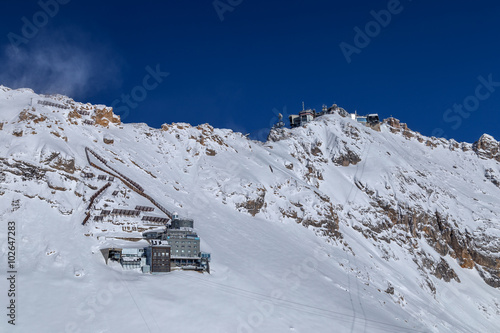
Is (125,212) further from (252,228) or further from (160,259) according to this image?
(252,228)

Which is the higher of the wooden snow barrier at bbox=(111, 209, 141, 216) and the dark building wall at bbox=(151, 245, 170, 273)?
the wooden snow barrier at bbox=(111, 209, 141, 216)

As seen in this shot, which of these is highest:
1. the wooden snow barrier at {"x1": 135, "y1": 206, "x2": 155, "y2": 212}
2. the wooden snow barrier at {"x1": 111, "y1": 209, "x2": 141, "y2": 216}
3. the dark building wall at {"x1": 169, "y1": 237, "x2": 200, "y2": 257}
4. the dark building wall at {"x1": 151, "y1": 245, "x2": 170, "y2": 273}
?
the wooden snow barrier at {"x1": 135, "y1": 206, "x2": 155, "y2": 212}

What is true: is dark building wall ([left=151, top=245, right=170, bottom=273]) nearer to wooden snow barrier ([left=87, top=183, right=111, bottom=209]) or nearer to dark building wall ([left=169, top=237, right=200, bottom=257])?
dark building wall ([left=169, top=237, right=200, bottom=257])

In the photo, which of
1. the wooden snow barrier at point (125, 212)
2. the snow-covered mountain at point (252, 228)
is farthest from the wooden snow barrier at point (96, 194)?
the wooden snow barrier at point (125, 212)

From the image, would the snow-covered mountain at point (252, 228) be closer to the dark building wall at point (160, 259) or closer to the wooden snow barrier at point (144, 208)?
the wooden snow barrier at point (144, 208)

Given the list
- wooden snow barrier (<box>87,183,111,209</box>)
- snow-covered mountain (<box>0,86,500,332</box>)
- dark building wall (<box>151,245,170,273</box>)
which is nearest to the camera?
snow-covered mountain (<box>0,86,500,332</box>)

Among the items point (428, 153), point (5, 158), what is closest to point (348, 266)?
point (5, 158)

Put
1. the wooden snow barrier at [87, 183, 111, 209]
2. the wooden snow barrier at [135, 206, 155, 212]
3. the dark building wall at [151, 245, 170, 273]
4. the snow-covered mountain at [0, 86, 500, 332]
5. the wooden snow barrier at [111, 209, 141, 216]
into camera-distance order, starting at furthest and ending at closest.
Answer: the wooden snow barrier at [135, 206, 155, 212] → the wooden snow barrier at [87, 183, 111, 209] → the wooden snow barrier at [111, 209, 141, 216] → the dark building wall at [151, 245, 170, 273] → the snow-covered mountain at [0, 86, 500, 332]

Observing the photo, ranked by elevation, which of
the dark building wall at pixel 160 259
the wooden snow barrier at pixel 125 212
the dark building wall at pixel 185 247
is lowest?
the dark building wall at pixel 160 259

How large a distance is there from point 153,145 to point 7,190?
40317mm

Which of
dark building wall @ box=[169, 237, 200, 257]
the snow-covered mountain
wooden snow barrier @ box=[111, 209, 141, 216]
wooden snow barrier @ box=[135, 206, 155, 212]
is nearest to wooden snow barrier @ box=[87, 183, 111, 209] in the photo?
the snow-covered mountain

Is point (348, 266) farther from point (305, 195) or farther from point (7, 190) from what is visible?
point (7, 190)

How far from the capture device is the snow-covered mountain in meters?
51.4

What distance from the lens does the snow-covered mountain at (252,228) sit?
2025 inches
